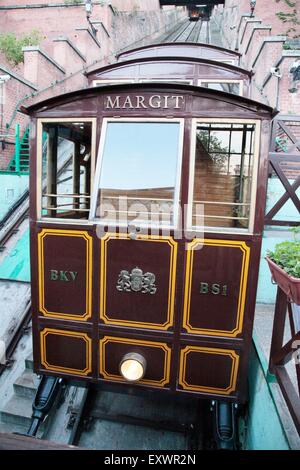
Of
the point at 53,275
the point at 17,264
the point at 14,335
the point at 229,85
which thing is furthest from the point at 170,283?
the point at 17,264

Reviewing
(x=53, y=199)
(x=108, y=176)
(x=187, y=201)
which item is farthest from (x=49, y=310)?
(x=187, y=201)

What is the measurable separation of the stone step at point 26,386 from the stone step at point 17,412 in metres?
0.08

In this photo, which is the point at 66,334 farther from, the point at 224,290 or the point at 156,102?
the point at 156,102

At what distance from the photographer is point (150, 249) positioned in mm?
2855

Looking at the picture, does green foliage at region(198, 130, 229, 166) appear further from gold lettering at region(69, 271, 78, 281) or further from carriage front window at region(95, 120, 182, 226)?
gold lettering at region(69, 271, 78, 281)

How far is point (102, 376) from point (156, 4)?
2773cm

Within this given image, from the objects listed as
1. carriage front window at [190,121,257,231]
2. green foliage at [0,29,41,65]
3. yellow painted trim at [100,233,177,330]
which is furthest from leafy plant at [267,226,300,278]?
green foliage at [0,29,41,65]

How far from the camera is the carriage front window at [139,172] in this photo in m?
2.82

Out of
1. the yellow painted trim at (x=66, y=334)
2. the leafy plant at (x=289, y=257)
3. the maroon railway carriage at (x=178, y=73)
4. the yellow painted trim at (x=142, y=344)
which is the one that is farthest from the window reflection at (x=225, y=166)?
the yellow painted trim at (x=66, y=334)

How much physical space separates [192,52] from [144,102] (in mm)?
3441

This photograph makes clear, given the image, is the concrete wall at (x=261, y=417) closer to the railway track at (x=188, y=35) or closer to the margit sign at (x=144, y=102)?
the margit sign at (x=144, y=102)
